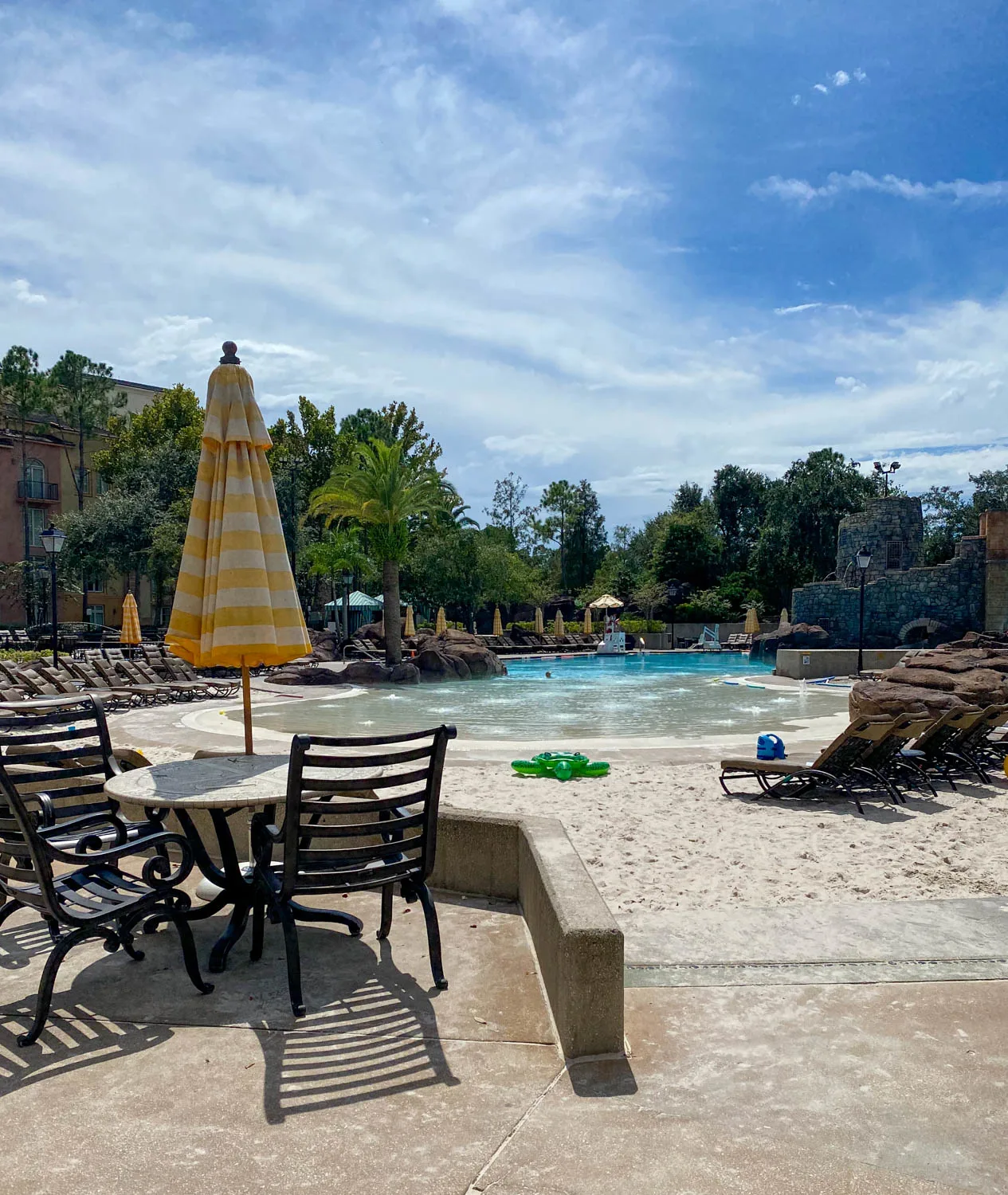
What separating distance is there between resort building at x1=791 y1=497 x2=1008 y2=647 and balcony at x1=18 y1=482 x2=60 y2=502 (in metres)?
39.7

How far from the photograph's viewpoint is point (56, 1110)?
264cm

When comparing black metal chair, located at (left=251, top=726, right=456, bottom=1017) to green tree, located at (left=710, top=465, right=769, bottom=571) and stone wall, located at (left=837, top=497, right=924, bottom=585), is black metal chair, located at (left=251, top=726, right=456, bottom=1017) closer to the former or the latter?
stone wall, located at (left=837, top=497, right=924, bottom=585)

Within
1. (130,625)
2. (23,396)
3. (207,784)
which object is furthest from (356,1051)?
(23,396)

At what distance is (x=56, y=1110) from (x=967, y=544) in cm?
3882

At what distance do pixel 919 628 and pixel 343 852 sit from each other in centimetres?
3700

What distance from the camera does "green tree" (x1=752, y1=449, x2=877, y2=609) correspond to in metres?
51.8

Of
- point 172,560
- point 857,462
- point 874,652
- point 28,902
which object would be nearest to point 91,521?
point 172,560

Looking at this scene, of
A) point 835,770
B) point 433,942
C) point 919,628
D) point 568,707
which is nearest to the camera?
point 433,942

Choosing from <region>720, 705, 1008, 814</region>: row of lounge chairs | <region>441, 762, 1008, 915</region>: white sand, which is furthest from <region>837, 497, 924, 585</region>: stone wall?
<region>441, 762, 1008, 915</region>: white sand

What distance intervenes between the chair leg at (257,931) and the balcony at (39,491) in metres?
50.2

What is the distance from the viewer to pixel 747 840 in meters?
6.55

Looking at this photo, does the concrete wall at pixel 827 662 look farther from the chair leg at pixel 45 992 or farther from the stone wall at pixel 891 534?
the chair leg at pixel 45 992

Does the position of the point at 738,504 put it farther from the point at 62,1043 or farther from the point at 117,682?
the point at 62,1043

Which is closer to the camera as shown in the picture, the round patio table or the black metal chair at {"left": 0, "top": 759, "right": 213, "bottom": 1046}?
the black metal chair at {"left": 0, "top": 759, "right": 213, "bottom": 1046}
